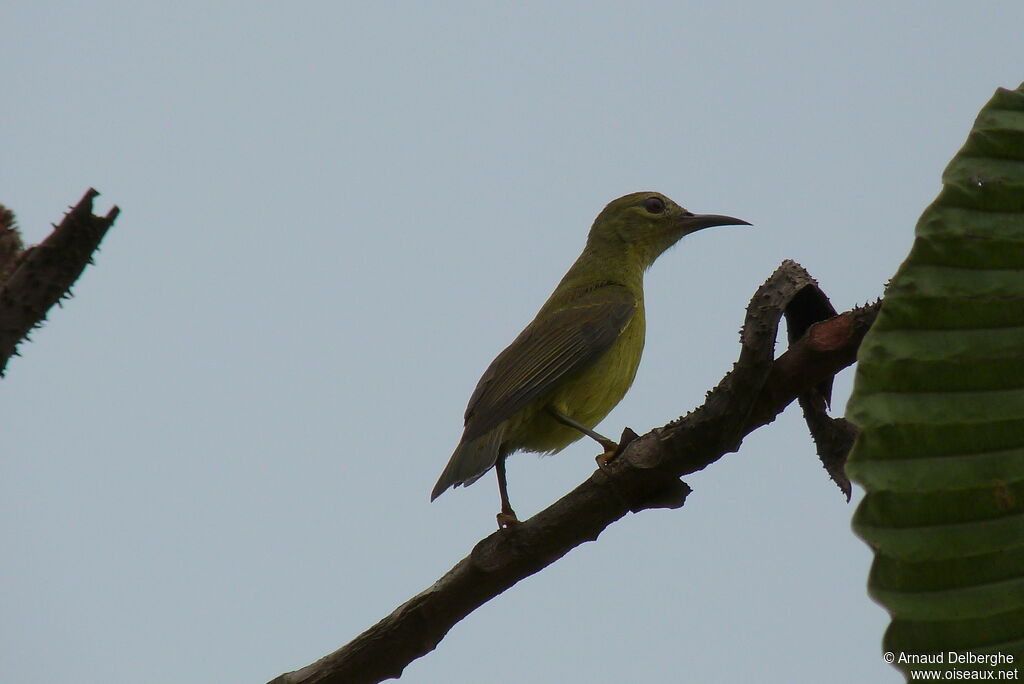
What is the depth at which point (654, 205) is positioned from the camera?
779 cm

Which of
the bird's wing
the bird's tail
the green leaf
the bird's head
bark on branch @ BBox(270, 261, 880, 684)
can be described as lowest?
the green leaf

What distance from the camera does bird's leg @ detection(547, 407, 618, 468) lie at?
16.3ft

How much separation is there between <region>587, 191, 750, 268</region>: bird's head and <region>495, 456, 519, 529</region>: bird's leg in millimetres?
2635

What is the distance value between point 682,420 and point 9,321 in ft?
5.14

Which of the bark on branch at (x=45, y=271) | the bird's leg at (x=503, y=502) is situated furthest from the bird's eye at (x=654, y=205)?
the bark on branch at (x=45, y=271)

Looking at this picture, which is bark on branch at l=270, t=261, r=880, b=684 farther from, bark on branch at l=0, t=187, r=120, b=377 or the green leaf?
bark on branch at l=0, t=187, r=120, b=377

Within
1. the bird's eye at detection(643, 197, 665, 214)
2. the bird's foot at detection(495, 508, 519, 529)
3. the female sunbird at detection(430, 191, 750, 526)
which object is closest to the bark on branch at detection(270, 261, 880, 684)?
the bird's foot at detection(495, 508, 519, 529)

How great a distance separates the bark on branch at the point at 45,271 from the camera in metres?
2.20

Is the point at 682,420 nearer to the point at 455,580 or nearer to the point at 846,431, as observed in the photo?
the point at 846,431

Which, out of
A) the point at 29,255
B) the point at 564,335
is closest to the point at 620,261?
the point at 564,335

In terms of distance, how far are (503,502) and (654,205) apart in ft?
13.7

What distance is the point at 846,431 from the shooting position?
2.47 m

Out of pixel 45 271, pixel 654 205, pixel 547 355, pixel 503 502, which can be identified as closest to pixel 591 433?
pixel 547 355

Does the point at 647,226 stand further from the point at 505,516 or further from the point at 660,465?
the point at 660,465
